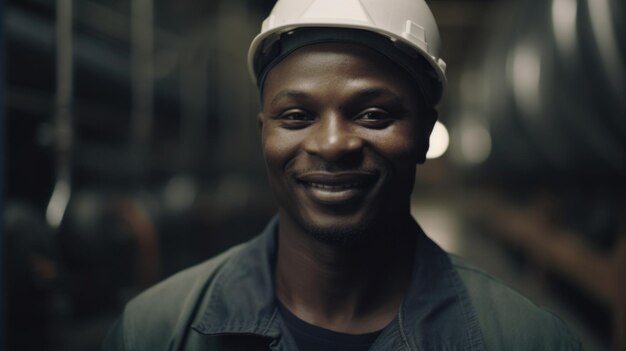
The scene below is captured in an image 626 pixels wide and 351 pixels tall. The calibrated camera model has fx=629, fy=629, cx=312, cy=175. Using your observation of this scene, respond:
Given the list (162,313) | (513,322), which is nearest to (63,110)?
(162,313)

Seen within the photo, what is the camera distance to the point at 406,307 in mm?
1231

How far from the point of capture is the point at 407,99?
121cm

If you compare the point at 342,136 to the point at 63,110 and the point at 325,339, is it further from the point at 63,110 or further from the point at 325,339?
the point at 63,110

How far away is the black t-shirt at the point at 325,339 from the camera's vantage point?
1202 millimetres

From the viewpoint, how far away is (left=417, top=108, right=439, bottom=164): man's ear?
1.27 m

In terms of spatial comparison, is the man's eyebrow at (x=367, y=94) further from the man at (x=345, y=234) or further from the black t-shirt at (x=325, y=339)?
the black t-shirt at (x=325, y=339)

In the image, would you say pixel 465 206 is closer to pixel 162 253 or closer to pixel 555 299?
pixel 555 299

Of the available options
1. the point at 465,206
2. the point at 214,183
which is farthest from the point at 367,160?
the point at 465,206

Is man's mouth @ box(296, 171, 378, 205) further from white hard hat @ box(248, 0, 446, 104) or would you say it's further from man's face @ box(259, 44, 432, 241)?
white hard hat @ box(248, 0, 446, 104)

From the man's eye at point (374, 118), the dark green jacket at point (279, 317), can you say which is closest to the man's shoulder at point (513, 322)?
the dark green jacket at point (279, 317)

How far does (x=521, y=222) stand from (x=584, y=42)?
9.89 feet

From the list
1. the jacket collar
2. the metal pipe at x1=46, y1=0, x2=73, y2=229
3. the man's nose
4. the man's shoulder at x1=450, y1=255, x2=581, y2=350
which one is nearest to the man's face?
the man's nose

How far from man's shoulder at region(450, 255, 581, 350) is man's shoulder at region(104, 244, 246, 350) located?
56 cm

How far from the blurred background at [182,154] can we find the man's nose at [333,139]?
4.51ft
